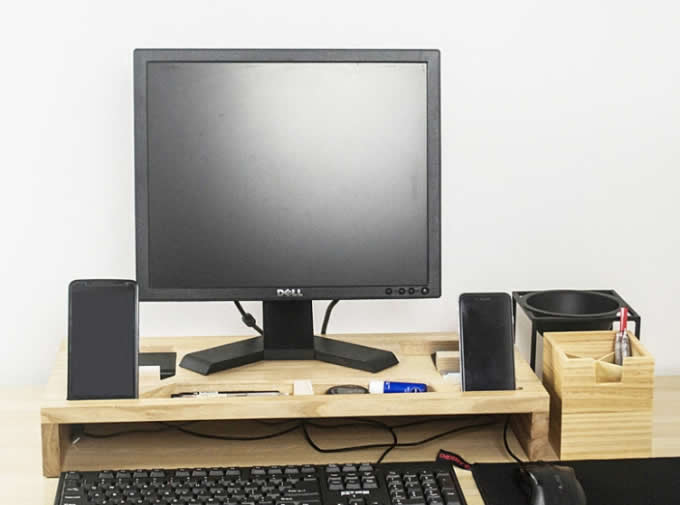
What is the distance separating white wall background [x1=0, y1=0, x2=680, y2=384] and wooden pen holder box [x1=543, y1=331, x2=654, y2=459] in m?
0.37

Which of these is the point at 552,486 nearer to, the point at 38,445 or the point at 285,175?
the point at 285,175

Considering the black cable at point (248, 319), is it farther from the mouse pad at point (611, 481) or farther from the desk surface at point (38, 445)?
the mouse pad at point (611, 481)

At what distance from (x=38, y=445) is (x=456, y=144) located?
83 cm

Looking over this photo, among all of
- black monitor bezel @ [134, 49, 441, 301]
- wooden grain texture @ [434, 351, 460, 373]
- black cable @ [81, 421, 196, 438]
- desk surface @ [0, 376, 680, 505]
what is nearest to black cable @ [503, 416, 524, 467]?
desk surface @ [0, 376, 680, 505]

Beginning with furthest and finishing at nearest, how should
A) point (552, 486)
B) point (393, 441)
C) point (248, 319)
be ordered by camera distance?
point (248, 319)
point (393, 441)
point (552, 486)

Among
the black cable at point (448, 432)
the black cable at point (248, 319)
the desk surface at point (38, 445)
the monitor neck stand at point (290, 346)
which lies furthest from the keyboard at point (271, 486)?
the black cable at point (248, 319)

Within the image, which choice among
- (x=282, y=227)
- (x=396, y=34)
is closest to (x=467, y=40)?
(x=396, y=34)

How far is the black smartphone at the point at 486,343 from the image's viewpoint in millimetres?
1429

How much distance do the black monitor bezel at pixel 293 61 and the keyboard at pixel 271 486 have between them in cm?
32

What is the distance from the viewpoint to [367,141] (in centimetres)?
151

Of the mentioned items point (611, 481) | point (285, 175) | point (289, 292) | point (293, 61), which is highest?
point (293, 61)

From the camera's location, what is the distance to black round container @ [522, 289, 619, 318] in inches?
64.1

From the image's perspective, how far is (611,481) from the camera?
132cm

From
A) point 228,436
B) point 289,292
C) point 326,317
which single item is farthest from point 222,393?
point 326,317
